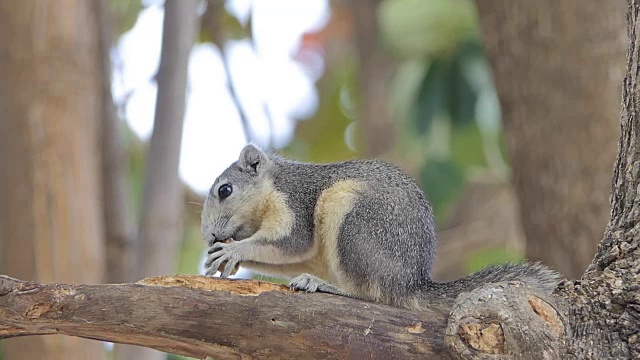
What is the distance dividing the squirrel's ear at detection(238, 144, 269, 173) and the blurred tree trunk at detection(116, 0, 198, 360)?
29 cm

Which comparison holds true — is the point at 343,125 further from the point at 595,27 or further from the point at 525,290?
the point at 525,290

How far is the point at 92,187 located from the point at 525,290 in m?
1.78

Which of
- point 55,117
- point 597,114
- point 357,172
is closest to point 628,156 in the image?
point 357,172

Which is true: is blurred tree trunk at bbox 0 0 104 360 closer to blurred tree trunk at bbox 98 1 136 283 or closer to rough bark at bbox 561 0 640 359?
blurred tree trunk at bbox 98 1 136 283

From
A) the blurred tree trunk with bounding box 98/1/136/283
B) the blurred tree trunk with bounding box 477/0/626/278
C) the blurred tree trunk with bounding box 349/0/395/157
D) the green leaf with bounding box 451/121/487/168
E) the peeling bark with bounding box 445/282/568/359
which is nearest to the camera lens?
the peeling bark with bounding box 445/282/568/359

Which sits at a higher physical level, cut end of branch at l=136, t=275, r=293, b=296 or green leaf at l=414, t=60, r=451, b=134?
green leaf at l=414, t=60, r=451, b=134

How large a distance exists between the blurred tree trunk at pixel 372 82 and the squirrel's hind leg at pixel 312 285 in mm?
3112

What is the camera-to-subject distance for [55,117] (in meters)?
3.11

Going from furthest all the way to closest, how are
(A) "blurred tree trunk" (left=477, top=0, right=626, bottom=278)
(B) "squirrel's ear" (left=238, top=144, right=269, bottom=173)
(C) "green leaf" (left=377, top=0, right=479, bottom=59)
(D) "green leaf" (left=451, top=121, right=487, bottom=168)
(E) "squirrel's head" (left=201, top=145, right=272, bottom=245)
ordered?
(D) "green leaf" (left=451, top=121, right=487, bottom=168) → (C) "green leaf" (left=377, top=0, right=479, bottom=59) → (A) "blurred tree trunk" (left=477, top=0, right=626, bottom=278) → (B) "squirrel's ear" (left=238, top=144, right=269, bottom=173) → (E) "squirrel's head" (left=201, top=145, right=272, bottom=245)

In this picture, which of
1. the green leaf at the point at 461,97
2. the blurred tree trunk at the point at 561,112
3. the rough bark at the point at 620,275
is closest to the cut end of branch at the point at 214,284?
the rough bark at the point at 620,275

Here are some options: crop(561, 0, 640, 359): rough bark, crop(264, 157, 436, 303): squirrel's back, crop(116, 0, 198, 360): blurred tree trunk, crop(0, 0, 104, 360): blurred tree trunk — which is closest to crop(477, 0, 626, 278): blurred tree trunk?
crop(264, 157, 436, 303): squirrel's back

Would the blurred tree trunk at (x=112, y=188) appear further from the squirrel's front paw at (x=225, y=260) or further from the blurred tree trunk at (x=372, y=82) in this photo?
the blurred tree trunk at (x=372, y=82)

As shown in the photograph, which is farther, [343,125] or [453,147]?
Answer: [343,125]

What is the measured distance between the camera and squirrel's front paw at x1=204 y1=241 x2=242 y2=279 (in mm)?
2393
